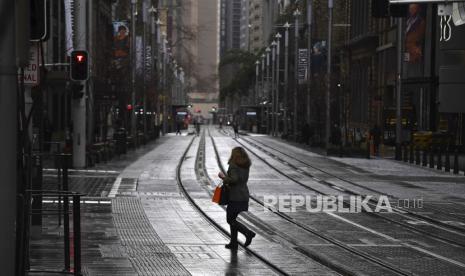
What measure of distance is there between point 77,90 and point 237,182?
2016 cm

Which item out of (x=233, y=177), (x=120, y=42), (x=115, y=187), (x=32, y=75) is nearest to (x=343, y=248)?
(x=233, y=177)

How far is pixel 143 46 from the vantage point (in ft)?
239

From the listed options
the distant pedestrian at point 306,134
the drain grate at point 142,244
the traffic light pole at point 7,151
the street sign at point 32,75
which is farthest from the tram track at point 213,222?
the distant pedestrian at point 306,134

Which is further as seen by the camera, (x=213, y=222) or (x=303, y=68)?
(x=303, y=68)

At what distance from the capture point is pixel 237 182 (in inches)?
587

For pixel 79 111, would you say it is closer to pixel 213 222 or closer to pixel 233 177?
pixel 213 222

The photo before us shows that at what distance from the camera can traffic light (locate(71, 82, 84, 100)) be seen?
3406 cm

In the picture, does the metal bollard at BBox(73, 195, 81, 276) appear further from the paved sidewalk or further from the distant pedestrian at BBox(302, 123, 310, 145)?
the distant pedestrian at BBox(302, 123, 310, 145)

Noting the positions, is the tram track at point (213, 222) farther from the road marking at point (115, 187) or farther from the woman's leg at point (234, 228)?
the road marking at point (115, 187)

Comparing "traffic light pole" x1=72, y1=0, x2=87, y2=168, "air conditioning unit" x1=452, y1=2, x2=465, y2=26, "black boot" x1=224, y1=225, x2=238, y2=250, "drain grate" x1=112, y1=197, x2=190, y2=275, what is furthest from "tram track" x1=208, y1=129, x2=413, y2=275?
"air conditioning unit" x1=452, y1=2, x2=465, y2=26

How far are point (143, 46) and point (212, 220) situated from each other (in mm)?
54399

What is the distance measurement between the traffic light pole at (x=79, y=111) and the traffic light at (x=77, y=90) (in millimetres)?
208

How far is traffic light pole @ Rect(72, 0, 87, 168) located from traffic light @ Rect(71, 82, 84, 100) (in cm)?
21

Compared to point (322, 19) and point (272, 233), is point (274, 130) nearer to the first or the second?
point (322, 19)
